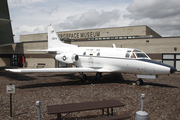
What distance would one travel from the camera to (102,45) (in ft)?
75.7

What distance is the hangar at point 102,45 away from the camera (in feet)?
65.1

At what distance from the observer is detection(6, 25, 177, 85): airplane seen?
37.1 ft

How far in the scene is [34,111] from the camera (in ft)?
22.3

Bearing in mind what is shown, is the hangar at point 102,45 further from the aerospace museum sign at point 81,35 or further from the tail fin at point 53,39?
the tail fin at point 53,39

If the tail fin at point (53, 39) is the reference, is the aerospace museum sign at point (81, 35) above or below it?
above

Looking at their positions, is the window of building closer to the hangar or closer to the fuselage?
the hangar

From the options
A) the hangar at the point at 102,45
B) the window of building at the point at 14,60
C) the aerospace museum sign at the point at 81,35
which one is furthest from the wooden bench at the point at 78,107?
the aerospace museum sign at the point at 81,35

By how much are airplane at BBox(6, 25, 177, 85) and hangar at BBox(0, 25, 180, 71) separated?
6204 mm

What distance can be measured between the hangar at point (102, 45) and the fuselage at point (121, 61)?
242 inches

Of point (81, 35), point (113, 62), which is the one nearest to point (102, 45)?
point (113, 62)

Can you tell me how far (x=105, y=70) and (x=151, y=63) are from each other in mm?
3722

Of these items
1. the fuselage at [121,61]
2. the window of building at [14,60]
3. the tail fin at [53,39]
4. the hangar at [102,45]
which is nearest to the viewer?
the fuselage at [121,61]

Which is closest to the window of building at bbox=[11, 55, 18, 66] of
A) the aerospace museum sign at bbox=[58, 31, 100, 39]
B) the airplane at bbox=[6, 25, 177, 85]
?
the aerospace museum sign at bbox=[58, 31, 100, 39]

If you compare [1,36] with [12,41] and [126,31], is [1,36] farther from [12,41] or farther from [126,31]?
[126,31]
